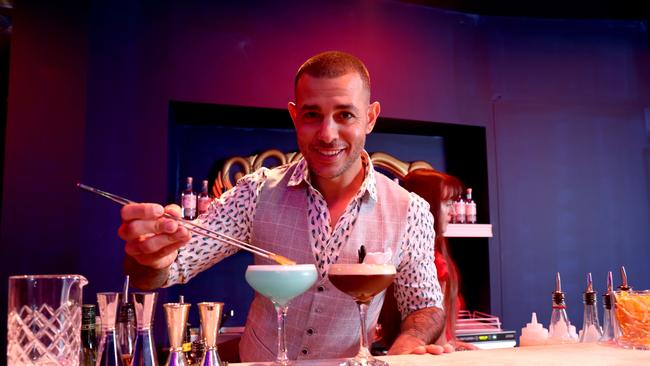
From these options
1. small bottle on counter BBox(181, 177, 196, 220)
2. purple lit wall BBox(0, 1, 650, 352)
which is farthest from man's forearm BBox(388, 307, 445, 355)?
small bottle on counter BBox(181, 177, 196, 220)

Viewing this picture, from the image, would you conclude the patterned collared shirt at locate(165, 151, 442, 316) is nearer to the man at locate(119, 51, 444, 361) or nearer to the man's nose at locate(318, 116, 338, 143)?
the man at locate(119, 51, 444, 361)

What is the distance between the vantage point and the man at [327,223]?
69.9 inches

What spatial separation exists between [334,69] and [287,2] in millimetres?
2062

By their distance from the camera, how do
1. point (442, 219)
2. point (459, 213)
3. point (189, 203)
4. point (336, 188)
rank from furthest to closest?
point (459, 213) → point (189, 203) → point (442, 219) → point (336, 188)

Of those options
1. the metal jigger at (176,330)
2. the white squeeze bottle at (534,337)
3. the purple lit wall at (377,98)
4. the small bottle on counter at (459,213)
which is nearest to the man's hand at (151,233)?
the metal jigger at (176,330)

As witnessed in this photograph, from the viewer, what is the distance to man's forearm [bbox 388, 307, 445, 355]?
1.64m

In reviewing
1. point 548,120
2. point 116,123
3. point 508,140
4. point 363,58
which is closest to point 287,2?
point 363,58

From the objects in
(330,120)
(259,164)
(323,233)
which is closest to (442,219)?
(323,233)

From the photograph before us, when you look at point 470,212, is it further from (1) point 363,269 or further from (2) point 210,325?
(2) point 210,325

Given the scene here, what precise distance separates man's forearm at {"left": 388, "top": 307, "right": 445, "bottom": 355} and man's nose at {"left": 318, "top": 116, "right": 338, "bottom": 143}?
65 cm

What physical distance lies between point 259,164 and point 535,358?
2.81 metres

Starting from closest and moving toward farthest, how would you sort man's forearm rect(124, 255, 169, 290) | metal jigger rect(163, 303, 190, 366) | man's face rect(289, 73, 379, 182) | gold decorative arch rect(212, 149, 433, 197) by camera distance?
1. metal jigger rect(163, 303, 190, 366)
2. man's forearm rect(124, 255, 169, 290)
3. man's face rect(289, 73, 379, 182)
4. gold decorative arch rect(212, 149, 433, 197)

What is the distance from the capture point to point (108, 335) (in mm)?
1116

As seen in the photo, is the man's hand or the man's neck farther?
the man's neck
